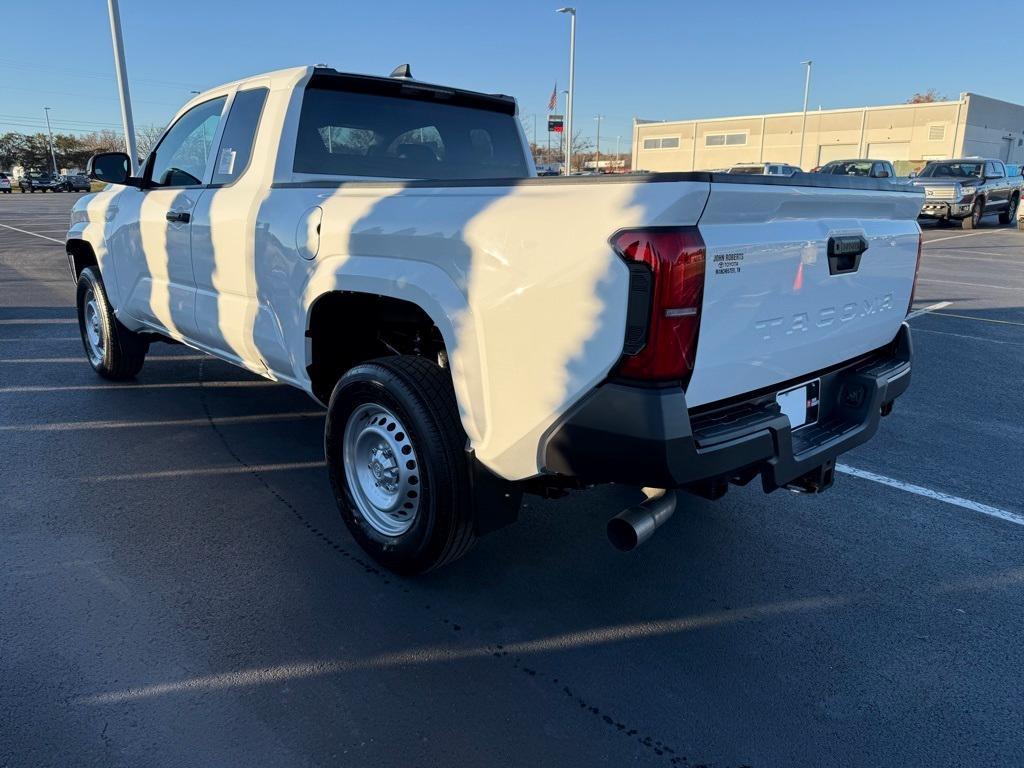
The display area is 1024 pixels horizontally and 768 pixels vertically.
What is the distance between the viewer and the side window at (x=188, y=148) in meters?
4.42

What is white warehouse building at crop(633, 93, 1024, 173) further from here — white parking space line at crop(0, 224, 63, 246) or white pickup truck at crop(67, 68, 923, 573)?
white pickup truck at crop(67, 68, 923, 573)

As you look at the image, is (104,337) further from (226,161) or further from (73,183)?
(73,183)

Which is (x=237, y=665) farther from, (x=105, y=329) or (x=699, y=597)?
(x=105, y=329)

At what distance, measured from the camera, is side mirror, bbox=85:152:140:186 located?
4.80 meters

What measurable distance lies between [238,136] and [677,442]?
3.07 meters

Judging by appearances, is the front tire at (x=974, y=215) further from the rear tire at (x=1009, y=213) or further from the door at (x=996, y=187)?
the rear tire at (x=1009, y=213)

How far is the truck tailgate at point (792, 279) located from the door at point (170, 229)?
3142 millimetres

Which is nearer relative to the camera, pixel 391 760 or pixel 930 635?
pixel 391 760

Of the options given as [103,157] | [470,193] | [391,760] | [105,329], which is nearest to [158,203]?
[103,157]

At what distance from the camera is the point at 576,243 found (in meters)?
2.23

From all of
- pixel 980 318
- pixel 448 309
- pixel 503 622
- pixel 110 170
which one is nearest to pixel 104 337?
pixel 110 170

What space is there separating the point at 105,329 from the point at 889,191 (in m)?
5.32

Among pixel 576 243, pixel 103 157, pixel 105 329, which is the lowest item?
pixel 105 329

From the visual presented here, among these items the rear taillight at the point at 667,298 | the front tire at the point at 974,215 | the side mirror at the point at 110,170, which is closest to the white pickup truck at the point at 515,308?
the rear taillight at the point at 667,298
